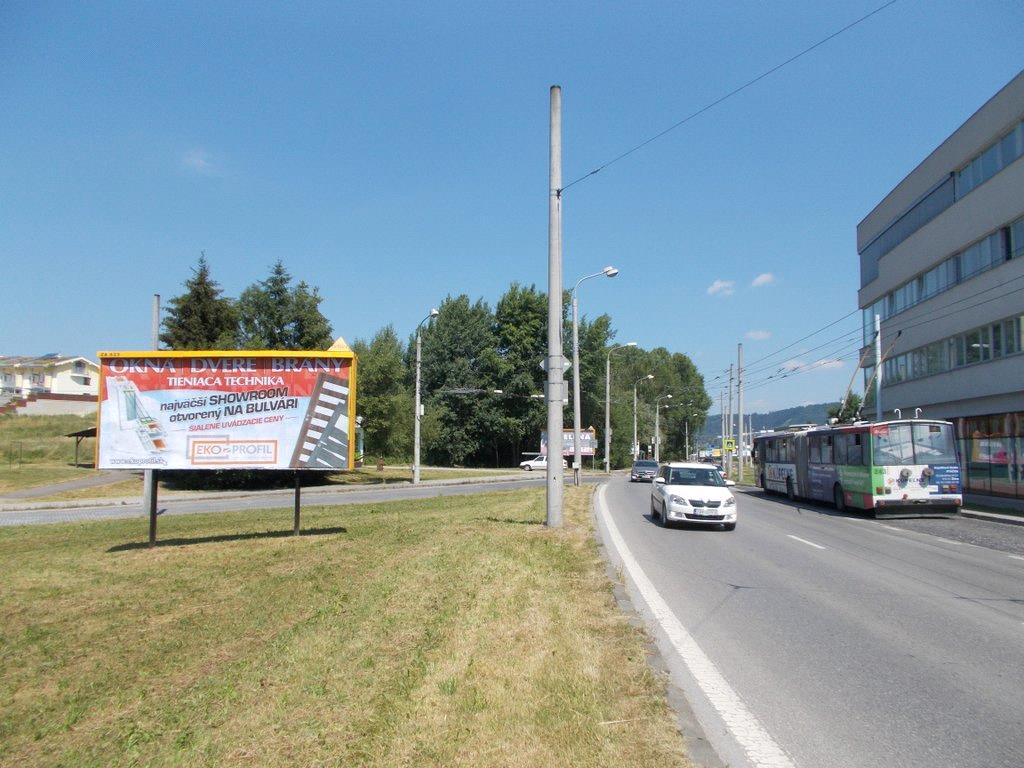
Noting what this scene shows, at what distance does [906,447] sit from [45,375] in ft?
318

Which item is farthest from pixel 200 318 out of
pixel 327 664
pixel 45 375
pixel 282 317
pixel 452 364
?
pixel 45 375

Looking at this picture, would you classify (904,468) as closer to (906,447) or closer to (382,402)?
(906,447)

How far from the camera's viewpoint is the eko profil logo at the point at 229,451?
13.3 meters

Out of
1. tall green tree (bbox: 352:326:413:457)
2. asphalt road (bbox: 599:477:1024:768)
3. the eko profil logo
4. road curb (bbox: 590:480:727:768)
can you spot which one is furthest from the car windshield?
tall green tree (bbox: 352:326:413:457)

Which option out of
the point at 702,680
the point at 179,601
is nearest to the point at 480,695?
the point at 702,680

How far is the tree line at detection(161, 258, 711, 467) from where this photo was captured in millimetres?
45250

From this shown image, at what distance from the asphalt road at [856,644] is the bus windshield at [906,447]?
289 inches

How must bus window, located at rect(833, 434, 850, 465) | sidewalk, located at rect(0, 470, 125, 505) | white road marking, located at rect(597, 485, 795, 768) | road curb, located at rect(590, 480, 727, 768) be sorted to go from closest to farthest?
road curb, located at rect(590, 480, 727, 768)
white road marking, located at rect(597, 485, 795, 768)
bus window, located at rect(833, 434, 850, 465)
sidewalk, located at rect(0, 470, 125, 505)

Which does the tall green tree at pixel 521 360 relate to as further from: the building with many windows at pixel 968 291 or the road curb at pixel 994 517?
the road curb at pixel 994 517

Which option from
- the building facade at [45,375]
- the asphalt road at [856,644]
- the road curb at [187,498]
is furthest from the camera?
the building facade at [45,375]

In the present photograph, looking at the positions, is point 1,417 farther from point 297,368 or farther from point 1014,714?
point 1014,714

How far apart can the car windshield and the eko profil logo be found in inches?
399

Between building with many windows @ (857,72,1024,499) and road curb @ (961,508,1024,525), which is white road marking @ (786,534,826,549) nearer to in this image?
road curb @ (961,508,1024,525)

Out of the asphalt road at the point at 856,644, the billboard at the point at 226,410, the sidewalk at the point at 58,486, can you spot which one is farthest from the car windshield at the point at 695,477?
the sidewalk at the point at 58,486
